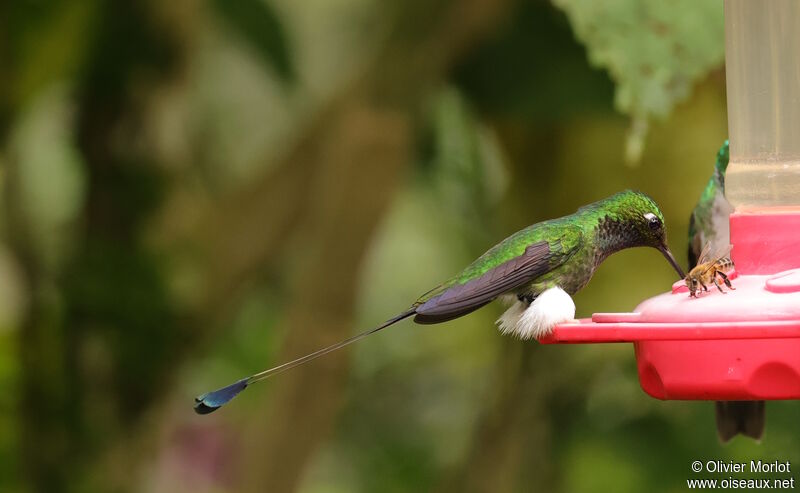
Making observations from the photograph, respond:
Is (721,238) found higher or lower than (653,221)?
lower

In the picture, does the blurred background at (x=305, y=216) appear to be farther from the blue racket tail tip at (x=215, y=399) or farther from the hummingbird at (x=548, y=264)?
the blue racket tail tip at (x=215, y=399)

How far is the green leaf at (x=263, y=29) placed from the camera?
383 cm

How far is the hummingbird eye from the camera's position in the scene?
2.44 metres

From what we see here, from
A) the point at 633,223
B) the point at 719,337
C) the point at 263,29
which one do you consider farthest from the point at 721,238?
the point at 263,29

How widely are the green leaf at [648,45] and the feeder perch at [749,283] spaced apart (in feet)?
0.62

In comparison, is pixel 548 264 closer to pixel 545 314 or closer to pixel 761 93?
pixel 545 314

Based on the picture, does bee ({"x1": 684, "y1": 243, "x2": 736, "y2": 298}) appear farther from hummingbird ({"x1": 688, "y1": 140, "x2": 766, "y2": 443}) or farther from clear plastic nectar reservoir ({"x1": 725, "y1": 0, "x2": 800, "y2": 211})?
hummingbird ({"x1": 688, "y1": 140, "x2": 766, "y2": 443})

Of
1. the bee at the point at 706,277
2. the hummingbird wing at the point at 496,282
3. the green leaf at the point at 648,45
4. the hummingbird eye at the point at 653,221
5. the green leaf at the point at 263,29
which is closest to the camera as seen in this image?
the bee at the point at 706,277

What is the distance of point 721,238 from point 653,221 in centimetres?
89

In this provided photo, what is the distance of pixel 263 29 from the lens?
12.6 ft

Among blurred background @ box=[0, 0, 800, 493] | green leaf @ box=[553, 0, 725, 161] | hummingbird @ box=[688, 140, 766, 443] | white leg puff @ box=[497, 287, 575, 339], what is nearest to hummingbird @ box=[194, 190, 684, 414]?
white leg puff @ box=[497, 287, 575, 339]

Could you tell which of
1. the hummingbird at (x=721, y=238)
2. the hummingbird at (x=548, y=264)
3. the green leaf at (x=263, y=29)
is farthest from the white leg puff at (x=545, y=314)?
the green leaf at (x=263, y=29)

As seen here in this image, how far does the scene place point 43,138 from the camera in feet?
15.7

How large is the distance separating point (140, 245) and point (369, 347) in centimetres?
148
